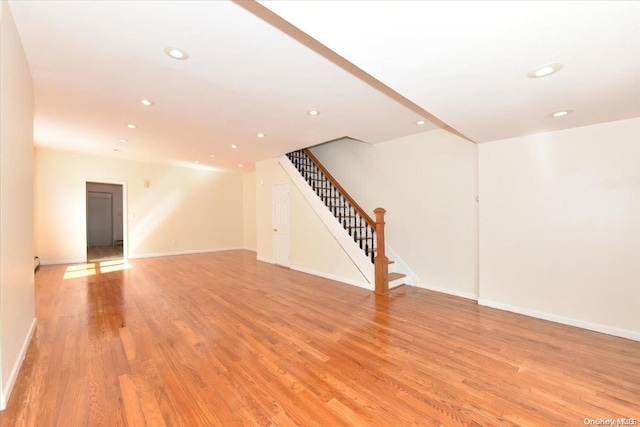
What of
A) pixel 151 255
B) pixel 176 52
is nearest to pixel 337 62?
pixel 176 52

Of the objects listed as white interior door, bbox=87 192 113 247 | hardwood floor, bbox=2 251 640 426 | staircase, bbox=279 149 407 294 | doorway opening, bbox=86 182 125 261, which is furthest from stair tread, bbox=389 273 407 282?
white interior door, bbox=87 192 113 247

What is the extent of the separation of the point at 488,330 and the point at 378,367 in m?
1.54

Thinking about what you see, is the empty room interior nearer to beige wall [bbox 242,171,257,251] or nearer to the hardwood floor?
the hardwood floor

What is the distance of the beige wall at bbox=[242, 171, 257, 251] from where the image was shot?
8.86m

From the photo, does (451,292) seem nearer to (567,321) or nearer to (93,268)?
(567,321)

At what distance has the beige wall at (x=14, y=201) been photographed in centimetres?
175

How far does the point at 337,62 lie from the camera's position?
2.34m

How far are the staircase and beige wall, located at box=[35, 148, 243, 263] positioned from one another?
3.77 meters

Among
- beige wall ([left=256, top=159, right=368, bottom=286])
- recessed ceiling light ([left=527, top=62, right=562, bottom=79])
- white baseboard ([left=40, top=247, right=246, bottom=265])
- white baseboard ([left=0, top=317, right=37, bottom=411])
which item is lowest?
white baseboard ([left=0, top=317, right=37, bottom=411])

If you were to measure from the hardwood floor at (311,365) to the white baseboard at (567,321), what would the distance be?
0.44 feet

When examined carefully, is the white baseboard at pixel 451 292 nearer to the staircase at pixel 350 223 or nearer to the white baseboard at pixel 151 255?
the staircase at pixel 350 223

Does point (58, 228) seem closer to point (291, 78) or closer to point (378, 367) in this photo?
point (291, 78)

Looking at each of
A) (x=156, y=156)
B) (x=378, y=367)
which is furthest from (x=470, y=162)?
(x=156, y=156)

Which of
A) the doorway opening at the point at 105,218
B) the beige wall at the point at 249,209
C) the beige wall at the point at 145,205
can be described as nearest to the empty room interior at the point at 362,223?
the beige wall at the point at 145,205
